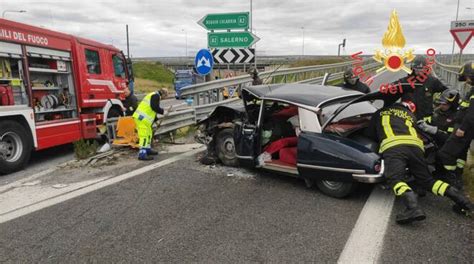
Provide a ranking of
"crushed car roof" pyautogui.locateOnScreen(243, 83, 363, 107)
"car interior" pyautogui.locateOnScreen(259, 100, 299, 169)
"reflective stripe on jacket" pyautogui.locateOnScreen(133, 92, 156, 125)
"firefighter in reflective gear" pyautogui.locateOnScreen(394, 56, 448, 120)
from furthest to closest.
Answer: "reflective stripe on jacket" pyautogui.locateOnScreen(133, 92, 156, 125) → "firefighter in reflective gear" pyautogui.locateOnScreen(394, 56, 448, 120) → "car interior" pyautogui.locateOnScreen(259, 100, 299, 169) → "crushed car roof" pyautogui.locateOnScreen(243, 83, 363, 107)

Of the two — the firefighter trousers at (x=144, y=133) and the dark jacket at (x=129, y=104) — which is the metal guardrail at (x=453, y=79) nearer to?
the firefighter trousers at (x=144, y=133)

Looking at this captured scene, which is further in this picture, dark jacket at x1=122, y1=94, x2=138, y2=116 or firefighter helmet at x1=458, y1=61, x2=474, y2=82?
dark jacket at x1=122, y1=94, x2=138, y2=116

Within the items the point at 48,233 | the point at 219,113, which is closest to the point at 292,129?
the point at 219,113

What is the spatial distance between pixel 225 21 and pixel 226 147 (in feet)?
18.7

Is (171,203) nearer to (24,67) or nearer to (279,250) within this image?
(279,250)

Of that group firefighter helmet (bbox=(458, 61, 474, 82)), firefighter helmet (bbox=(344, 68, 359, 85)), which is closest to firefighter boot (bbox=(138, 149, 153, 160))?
firefighter helmet (bbox=(344, 68, 359, 85))

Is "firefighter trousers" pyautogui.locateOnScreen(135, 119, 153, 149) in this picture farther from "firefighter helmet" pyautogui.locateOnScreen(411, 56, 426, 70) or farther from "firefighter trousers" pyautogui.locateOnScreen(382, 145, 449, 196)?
"firefighter helmet" pyautogui.locateOnScreen(411, 56, 426, 70)

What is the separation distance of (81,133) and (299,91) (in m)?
5.15

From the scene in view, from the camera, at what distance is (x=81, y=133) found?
8039 mm

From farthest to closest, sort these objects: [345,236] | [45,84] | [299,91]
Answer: [45,84] < [299,91] < [345,236]

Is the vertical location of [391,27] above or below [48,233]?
above

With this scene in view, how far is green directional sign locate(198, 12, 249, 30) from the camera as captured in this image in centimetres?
1051

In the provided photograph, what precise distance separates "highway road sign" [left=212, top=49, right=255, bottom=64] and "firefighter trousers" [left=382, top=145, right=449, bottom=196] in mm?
6945

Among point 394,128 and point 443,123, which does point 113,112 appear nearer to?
point 394,128
